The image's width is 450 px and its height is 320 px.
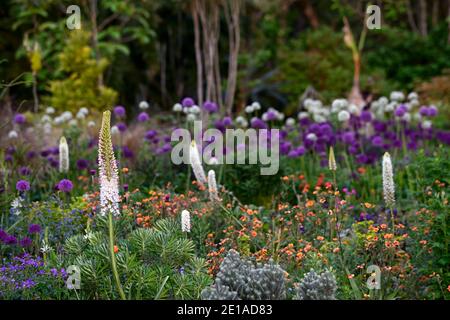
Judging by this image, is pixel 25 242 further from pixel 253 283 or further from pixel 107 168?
pixel 253 283

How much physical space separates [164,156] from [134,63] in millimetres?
9138

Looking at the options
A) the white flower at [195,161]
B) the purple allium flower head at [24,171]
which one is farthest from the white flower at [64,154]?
the white flower at [195,161]

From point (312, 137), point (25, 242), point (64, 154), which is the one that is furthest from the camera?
point (312, 137)

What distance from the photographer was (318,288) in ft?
10.6

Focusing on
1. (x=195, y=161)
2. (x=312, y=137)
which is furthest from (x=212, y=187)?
(x=312, y=137)

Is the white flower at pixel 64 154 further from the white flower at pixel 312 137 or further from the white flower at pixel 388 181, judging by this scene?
the white flower at pixel 312 137

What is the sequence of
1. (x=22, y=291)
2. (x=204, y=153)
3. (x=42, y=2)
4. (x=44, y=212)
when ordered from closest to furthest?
(x=22, y=291) < (x=44, y=212) < (x=204, y=153) < (x=42, y=2)

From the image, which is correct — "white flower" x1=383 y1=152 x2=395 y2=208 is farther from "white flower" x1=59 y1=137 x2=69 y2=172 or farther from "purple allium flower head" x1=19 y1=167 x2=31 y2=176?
"purple allium flower head" x1=19 y1=167 x2=31 y2=176

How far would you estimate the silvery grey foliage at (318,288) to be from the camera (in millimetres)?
3207
